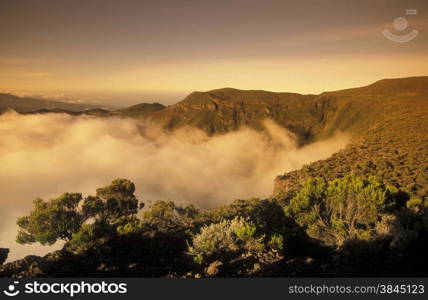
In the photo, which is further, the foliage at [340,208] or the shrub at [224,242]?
the foliage at [340,208]

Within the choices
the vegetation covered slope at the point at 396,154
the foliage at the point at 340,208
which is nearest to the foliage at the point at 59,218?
the foliage at the point at 340,208

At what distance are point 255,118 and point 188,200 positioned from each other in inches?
1382

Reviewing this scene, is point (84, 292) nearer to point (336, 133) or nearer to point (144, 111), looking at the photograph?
point (336, 133)

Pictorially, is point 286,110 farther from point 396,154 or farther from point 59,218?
point 59,218

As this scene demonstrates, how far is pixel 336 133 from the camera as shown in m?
61.8

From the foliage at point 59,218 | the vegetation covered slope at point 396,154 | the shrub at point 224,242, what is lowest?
the foliage at point 59,218

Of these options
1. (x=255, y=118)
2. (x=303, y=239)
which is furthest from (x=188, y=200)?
(x=303, y=239)

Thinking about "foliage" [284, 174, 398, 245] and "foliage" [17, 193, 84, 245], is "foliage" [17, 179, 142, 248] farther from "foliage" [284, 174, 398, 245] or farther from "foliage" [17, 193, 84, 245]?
"foliage" [284, 174, 398, 245]

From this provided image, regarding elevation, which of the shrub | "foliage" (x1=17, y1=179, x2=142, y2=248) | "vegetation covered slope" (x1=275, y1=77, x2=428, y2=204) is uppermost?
"vegetation covered slope" (x1=275, y1=77, x2=428, y2=204)

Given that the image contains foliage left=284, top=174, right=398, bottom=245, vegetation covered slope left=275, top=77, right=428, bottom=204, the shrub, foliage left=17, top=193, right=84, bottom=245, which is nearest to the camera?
the shrub

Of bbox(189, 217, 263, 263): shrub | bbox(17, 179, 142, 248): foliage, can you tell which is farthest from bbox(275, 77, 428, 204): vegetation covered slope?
bbox(17, 179, 142, 248): foliage

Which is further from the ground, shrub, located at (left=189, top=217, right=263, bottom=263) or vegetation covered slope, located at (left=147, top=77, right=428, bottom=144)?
vegetation covered slope, located at (left=147, top=77, right=428, bottom=144)

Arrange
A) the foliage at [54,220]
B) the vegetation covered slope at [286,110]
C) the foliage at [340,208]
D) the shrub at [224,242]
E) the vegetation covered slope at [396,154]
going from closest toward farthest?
1. the shrub at [224,242]
2. the foliage at [340,208]
3. the foliage at [54,220]
4. the vegetation covered slope at [396,154]
5. the vegetation covered slope at [286,110]

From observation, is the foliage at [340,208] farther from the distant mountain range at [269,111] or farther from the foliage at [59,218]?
the distant mountain range at [269,111]
